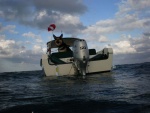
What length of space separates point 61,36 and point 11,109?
19319 mm

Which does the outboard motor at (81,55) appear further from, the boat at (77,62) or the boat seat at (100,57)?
the boat seat at (100,57)

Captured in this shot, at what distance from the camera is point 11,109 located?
7285mm

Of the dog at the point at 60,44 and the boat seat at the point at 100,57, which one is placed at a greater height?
the dog at the point at 60,44

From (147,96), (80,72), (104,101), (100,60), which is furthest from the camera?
(100,60)

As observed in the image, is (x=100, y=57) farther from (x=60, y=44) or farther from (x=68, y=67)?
(x=60, y=44)

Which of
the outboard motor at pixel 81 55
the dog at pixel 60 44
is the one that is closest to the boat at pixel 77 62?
the outboard motor at pixel 81 55

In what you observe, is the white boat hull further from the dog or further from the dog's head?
the dog's head

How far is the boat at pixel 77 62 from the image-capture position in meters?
19.1

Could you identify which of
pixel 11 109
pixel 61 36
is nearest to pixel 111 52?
pixel 61 36

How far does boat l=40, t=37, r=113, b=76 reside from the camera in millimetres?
19078

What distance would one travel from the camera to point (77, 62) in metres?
19.5

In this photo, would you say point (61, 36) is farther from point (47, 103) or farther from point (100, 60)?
point (47, 103)

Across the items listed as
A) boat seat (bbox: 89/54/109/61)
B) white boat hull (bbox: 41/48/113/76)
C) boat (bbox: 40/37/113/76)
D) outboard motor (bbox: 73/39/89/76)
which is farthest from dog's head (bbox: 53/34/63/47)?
outboard motor (bbox: 73/39/89/76)

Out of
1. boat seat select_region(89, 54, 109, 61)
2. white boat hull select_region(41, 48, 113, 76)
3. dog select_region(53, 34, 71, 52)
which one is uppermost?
dog select_region(53, 34, 71, 52)
